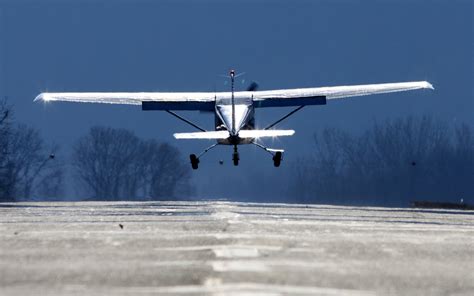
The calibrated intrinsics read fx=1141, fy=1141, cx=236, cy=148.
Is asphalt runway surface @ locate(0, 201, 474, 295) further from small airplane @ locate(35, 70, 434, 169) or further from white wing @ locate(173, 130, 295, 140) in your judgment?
small airplane @ locate(35, 70, 434, 169)

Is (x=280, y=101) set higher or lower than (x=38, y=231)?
higher

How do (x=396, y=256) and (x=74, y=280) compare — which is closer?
(x=74, y=280)

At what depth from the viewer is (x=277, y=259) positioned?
47.3 feet

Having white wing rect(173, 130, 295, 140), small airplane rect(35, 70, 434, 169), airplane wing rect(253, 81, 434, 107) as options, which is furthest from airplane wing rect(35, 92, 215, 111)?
white wing rect(173, 130, 295, 140)

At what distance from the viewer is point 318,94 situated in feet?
197

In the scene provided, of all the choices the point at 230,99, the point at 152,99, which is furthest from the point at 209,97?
the point at 152,99

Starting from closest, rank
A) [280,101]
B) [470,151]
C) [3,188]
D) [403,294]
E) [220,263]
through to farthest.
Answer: [403,294], [220,263], [280,101], [3,188], [470,151]

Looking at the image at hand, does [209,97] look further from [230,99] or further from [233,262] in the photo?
[233,262]

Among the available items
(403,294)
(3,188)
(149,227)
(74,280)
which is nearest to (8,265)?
(74,280)

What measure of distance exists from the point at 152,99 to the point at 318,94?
8.72m

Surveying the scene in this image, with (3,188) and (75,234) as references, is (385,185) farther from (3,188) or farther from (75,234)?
(75,234)

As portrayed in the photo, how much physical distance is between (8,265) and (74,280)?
215 centimetres

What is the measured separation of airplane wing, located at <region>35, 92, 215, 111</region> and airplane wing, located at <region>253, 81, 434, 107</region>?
3.02 metres

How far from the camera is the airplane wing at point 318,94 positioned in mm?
59469
